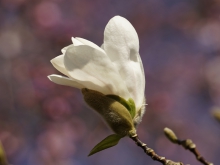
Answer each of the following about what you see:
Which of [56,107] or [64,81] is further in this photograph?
[56,107]

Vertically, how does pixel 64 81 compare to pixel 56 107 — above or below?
below

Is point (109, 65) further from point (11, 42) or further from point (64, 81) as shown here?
point (11, 42)

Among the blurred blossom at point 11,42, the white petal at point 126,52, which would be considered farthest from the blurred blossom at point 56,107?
the white petal at point 126,52

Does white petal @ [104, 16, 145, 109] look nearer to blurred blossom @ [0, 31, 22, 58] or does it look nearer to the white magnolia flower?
the white magnolia flower

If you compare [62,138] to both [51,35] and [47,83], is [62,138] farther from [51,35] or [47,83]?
[51,35]

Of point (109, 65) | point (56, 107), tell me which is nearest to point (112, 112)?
point (109, 65)

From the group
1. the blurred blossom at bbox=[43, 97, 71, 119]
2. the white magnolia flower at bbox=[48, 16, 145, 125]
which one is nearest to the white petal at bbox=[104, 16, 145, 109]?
the white magnolia flower at bbox=[48, 16, 145, 125]

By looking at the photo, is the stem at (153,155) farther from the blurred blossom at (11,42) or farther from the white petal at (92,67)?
the blurred blossom at (11,42)
